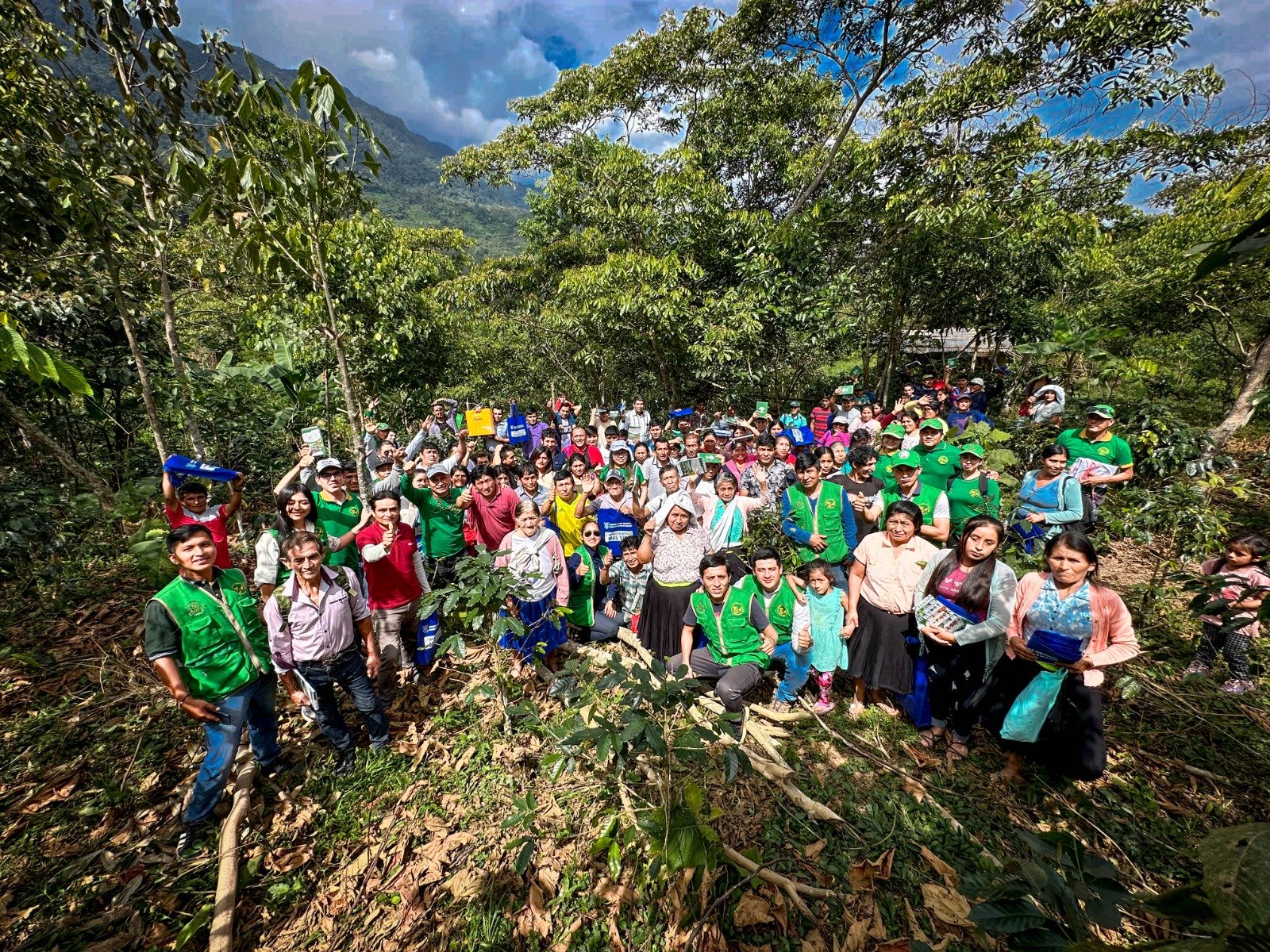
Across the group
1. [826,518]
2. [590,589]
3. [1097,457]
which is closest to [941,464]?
[826,518]

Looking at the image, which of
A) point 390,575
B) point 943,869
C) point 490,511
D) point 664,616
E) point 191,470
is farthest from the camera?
point 490,511

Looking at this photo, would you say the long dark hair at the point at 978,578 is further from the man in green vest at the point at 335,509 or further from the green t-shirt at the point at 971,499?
the man in green vest at the point at 335,509

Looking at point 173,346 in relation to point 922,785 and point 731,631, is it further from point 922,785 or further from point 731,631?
point 922,785

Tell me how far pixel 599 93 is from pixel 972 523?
15729 millimetres

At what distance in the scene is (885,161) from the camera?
Answer: 9.89 meters

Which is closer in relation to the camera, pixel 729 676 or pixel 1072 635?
pixel 1072 635

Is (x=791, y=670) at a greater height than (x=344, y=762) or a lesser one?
greater

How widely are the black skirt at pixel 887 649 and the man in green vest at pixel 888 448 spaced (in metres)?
2.40

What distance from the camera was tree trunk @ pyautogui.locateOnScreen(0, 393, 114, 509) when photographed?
466 cm

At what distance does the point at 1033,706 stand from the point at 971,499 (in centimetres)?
240

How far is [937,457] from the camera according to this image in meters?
5.50

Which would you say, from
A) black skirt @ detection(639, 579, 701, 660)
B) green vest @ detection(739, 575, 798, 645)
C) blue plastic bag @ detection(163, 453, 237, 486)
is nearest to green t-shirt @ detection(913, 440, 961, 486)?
green vest @ detection(739, 575, 798, 645)

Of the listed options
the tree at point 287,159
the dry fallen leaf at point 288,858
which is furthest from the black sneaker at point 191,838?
the tree at point 287,159

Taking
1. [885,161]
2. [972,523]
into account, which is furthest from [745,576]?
[885,161]
